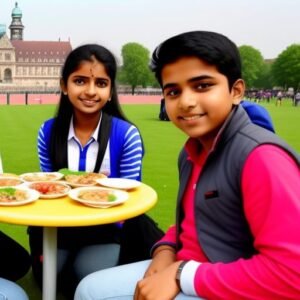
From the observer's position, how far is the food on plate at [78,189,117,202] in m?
2.29

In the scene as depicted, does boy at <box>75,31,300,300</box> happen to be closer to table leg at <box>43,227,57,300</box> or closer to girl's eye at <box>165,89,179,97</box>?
girl's eye at <box>165,89,179,97</box>

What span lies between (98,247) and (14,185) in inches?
28.7

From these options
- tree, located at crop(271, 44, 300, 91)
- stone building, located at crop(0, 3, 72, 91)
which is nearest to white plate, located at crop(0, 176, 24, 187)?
tree, located at crop(271, 44, 300, 91)

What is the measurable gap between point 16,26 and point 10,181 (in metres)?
96.4

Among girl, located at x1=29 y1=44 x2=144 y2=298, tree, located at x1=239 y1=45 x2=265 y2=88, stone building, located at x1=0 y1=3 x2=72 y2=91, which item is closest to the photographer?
girl, located at x1=29 y1=44 x2=144 y2=298

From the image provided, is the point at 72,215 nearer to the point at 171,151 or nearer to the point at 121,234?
the point at 121,234

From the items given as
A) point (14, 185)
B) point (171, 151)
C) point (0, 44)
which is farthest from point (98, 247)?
point (0, 44)

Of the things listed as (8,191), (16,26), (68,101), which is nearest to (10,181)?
(8,191)

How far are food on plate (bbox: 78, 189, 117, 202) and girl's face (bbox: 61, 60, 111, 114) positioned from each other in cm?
80

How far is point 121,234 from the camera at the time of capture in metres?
3.01

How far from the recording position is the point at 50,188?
2.50 metres

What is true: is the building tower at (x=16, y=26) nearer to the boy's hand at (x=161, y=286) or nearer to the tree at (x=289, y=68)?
the tree at (x=289, y=68)

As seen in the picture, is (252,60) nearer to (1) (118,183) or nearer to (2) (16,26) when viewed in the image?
(2) (16,26)

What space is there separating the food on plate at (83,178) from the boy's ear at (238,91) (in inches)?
49.8
